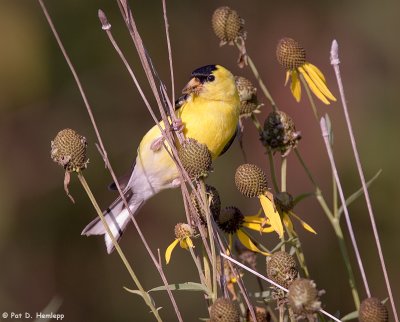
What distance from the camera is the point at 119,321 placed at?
424 cm

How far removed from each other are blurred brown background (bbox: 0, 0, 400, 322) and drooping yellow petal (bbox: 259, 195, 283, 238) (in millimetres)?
2173

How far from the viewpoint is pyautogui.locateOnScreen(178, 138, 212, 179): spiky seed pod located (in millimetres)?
1680

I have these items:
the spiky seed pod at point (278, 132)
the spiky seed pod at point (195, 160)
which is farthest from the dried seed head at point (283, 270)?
the spiky seed pod at point (278, 132)

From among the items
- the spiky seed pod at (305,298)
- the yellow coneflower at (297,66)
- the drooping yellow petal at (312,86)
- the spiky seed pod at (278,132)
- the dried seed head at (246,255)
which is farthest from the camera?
the yellow coneflower at (297,66)

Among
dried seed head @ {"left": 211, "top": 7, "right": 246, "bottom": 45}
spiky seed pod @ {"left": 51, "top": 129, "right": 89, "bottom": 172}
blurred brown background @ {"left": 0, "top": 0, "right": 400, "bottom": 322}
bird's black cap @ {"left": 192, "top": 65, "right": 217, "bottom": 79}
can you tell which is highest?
dried seed head @ {"left": 211, "top": 7, "right": 246, "bottom": 45}

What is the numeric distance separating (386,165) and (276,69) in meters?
0.97

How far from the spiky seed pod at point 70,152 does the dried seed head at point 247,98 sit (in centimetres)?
79

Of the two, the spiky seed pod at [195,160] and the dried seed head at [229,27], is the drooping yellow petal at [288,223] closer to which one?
the spiky seed pod at [195,160]

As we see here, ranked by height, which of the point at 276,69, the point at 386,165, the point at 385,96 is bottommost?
the point at 386,165

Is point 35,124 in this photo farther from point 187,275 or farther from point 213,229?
point 213,229

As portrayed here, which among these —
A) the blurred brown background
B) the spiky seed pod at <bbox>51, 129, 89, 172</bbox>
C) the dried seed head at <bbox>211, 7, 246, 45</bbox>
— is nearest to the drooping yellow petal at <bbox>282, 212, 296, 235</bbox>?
the spiky seed pod at <bbox>51, 129, 89, 172</bbox>

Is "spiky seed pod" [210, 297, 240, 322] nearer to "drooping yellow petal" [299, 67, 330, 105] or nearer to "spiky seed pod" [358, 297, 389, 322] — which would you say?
"spiky seed pod" [358, 297, 389, 322]

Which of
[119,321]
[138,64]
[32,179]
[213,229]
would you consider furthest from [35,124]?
[213,229]

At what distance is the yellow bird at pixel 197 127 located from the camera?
2518mm
